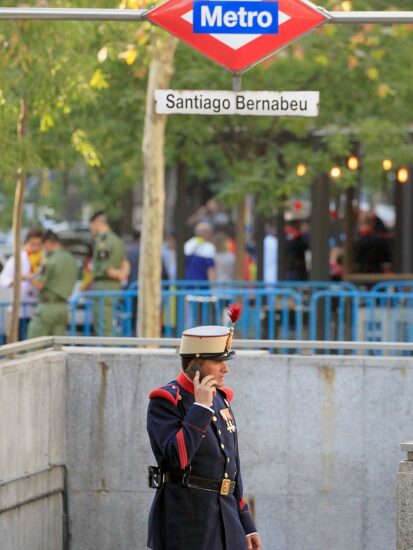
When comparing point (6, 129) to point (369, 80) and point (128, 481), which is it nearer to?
point (128, 481)

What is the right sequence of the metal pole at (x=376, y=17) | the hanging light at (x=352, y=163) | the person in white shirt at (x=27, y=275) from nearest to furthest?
1. the metal pole at (x=376, y=17)
2. the person in white shirt at (x=27, y=275)
3. the hanging light at (x=352, y=163)

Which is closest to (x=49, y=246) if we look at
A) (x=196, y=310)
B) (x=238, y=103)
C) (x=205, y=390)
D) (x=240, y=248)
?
(x=196, y=310)

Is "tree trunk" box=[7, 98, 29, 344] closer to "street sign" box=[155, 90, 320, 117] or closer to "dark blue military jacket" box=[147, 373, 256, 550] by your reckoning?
"street sign" box=[155, 90, 320, 117]

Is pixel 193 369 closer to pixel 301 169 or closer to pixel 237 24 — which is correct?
pixel 237 24

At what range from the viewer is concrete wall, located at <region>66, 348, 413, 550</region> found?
10.3 metres

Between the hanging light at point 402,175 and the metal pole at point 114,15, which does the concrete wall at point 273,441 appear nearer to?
the metal pole at point 114,15

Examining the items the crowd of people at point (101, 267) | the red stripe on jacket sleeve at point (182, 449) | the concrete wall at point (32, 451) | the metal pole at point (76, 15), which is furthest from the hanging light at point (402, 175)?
the red stripe on jacket sleeve at point (182, 449)

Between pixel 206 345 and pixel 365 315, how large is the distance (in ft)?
27.3

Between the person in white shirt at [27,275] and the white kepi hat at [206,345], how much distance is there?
31.7 feet

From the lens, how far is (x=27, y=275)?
56.6 feet

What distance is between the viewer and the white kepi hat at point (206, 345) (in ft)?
23.5

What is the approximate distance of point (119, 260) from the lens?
57.3 ft

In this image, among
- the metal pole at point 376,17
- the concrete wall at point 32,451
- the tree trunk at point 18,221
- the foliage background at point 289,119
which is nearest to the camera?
the metal pole at point 376,17

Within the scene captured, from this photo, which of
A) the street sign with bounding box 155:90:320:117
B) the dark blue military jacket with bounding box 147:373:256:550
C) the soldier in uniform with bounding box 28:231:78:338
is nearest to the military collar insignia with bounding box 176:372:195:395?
the dark blue military jacket with bounding box 147:373:256:550
